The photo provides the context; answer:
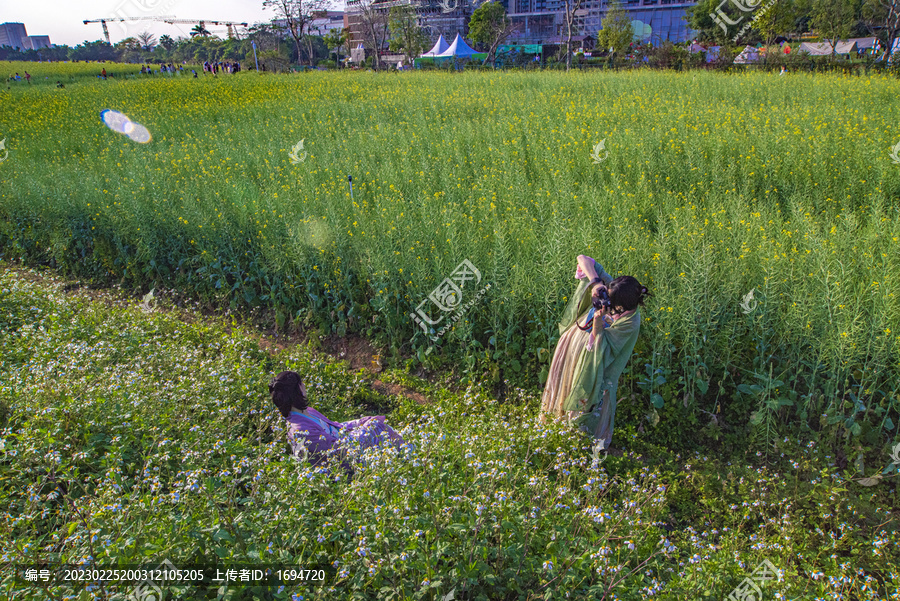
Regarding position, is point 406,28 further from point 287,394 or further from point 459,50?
point 287,394

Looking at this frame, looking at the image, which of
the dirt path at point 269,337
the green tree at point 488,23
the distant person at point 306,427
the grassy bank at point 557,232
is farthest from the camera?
the green tree at point 488,23

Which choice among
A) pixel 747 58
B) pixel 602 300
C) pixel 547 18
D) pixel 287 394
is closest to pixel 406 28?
pixel 747 58

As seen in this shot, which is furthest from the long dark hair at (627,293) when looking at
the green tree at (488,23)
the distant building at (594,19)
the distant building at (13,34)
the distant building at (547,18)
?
the distant building at (13,34)

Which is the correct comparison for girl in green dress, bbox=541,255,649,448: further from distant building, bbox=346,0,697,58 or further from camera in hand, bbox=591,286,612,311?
distant building, bbox=346,0,697,58

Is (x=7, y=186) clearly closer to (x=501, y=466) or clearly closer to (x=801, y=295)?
(x=501, y=466)

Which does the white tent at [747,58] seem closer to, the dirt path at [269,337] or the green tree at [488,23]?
the dirt path at [269,337]

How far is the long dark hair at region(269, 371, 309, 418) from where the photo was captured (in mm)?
2992

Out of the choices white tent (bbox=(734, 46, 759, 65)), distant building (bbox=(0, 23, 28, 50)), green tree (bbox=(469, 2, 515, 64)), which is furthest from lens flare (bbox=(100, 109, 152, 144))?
distant building (bbox=(0, 23, 28, 50))

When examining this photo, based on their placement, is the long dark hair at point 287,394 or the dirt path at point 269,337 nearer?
the long dark hair at point 287,394

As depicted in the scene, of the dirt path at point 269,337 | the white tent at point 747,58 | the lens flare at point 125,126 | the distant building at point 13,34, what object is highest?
the distant building at point 13,34

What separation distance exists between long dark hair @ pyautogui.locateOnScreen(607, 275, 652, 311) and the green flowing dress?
8 centimetres

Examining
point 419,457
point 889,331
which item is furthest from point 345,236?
point 889,331

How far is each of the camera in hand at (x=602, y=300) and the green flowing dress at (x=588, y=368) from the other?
132mm

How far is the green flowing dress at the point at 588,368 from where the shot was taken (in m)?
3.24
